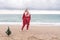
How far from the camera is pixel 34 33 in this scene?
5.14 ft

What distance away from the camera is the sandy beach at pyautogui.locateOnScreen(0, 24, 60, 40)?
1.48 metres

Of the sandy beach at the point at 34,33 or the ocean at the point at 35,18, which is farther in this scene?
the ocean at the point at 35,18

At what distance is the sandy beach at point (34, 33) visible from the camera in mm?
1478

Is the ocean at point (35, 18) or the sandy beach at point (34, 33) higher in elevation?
the ocean at point (35, 18)

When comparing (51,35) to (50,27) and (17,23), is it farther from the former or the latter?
(17,23)

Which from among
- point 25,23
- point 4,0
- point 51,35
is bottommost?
Result: point 51,35

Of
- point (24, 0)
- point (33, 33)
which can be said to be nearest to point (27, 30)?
point (33, 33)

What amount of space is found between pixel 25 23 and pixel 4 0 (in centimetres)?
63

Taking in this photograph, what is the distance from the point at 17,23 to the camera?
1819 millimetres

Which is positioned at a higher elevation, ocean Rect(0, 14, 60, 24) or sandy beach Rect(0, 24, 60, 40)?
ocean Rect(0, 14, 60, 24)

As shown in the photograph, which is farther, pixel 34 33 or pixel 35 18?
pixel 35 18

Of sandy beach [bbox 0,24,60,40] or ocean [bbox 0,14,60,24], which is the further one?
ocean [bbox 0,14,60,24]

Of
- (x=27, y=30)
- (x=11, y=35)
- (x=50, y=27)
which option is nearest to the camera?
(x=11, y=35)

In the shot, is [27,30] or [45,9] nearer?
[27,30]
